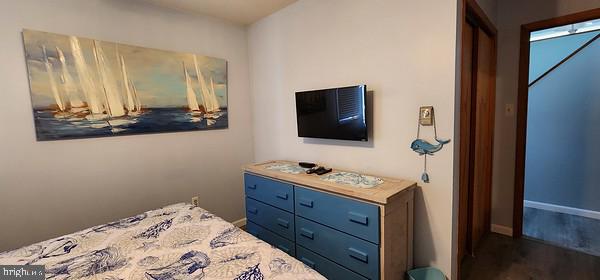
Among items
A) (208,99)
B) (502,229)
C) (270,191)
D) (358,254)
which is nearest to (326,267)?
(358,254)

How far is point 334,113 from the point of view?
7.08 feet

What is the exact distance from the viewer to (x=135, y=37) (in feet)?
7.43

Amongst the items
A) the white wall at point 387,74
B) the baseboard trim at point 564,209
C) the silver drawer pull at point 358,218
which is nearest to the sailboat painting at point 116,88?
the white wall at point 387,74

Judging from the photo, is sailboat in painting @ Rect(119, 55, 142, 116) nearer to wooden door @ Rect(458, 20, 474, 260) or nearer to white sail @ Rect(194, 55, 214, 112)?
white sail @ Rect(194, 55, 214, 112)

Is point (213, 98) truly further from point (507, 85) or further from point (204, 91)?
point (507, 85)

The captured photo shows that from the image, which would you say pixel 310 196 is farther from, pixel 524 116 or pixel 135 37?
pixel 524 116

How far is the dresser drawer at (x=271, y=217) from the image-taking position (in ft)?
6.77

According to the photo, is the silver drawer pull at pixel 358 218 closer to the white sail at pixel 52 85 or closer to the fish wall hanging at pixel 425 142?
the fish wall hanging at pixel 425 142

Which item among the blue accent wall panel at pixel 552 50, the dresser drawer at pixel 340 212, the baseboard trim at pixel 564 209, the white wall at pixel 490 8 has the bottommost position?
the baseboard trim at pixel 564 209

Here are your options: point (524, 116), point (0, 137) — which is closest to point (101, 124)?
point (0, 137)

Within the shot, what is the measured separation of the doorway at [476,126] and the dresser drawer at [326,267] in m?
0.79

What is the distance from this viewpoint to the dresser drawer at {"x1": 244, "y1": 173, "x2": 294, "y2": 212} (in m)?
2.03

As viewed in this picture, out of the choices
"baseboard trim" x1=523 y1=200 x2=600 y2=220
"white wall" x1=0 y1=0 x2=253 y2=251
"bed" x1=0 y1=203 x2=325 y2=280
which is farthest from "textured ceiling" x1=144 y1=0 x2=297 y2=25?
"baseboard trim" x1=523 y1=200 x2=600 y2=220

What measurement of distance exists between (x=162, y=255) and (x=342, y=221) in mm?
1021
